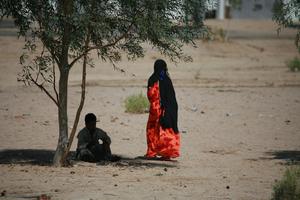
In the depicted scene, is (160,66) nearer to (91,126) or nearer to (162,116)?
(162,116)

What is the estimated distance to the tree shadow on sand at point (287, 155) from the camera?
46.4 ft

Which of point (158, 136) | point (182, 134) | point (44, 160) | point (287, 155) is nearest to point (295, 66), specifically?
point (182, 134)

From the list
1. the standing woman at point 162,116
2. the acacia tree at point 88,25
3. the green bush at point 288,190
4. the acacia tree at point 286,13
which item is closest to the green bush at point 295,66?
the acacia tree at point 286,13

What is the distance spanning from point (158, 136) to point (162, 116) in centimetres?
36

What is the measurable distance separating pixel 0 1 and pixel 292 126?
9.04 meters

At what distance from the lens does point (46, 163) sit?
1340 cm

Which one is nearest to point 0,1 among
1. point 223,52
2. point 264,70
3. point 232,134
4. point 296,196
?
point 296,196

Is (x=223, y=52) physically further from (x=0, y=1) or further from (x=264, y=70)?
(x=0, y=1)

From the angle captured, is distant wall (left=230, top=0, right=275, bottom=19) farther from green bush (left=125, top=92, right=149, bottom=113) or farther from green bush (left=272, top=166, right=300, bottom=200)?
green bush (left=272, top=166, right=300, bottom=200)

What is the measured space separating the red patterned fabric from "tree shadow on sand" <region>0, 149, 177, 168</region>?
0.18 meters

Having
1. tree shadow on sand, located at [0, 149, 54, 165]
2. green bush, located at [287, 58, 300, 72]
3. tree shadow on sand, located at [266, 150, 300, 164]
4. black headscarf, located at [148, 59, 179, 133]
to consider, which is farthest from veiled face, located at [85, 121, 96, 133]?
green bush, located at [287, 58, 300, 72]

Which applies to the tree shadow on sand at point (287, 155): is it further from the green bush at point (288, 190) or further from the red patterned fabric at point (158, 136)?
the green bush at point (288, 190)

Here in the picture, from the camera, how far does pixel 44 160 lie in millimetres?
13828

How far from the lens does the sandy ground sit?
11055mm
